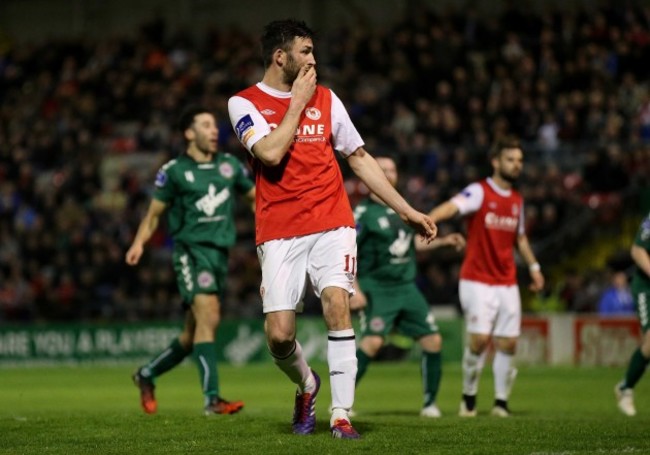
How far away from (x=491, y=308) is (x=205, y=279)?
119 inches

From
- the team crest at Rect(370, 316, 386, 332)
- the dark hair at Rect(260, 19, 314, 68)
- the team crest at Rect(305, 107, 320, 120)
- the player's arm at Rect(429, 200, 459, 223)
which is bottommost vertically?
the team crest at Rect(370, 316, 386, 332)

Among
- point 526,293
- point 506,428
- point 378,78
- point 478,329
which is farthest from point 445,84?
point 506,428

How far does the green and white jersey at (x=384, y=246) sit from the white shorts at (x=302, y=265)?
4738mm

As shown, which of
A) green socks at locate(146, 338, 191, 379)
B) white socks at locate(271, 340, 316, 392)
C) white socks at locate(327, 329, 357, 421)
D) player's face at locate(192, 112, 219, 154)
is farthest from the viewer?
green socks at locate(146, 338, 191, 379)

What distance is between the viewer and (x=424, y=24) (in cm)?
3131

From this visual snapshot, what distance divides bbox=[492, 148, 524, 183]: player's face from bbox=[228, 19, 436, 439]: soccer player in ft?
15.3

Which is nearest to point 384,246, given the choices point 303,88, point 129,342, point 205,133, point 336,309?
point 205,133

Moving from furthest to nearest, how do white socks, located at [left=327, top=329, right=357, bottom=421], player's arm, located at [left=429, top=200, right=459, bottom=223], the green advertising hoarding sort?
the green advertising hoarding → player's arm, located at [left=429, top=200, right=459, bottom=223] → white socks, located at [left=327, top=329, right=357, bottom=421]

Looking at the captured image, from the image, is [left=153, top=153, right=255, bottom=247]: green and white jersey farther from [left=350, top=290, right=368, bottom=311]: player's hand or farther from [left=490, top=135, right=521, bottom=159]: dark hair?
[left=490, top=135, right=521, bottom=159]: dark hair

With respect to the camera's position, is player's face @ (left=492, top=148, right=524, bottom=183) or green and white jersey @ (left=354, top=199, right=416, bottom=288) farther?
green and white jersey @ (left=354, top=199, right=416, bottom=288)

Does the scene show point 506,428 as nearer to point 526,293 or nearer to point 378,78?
point 526,293

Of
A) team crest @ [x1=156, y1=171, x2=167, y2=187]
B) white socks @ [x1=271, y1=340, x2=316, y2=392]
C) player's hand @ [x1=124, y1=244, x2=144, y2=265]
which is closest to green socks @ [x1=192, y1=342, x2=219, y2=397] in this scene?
player's hand @ [x1=124, y1=244, x2=144, y2=265]

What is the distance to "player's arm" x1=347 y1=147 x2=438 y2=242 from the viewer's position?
836 cm

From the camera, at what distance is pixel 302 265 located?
8438mm
